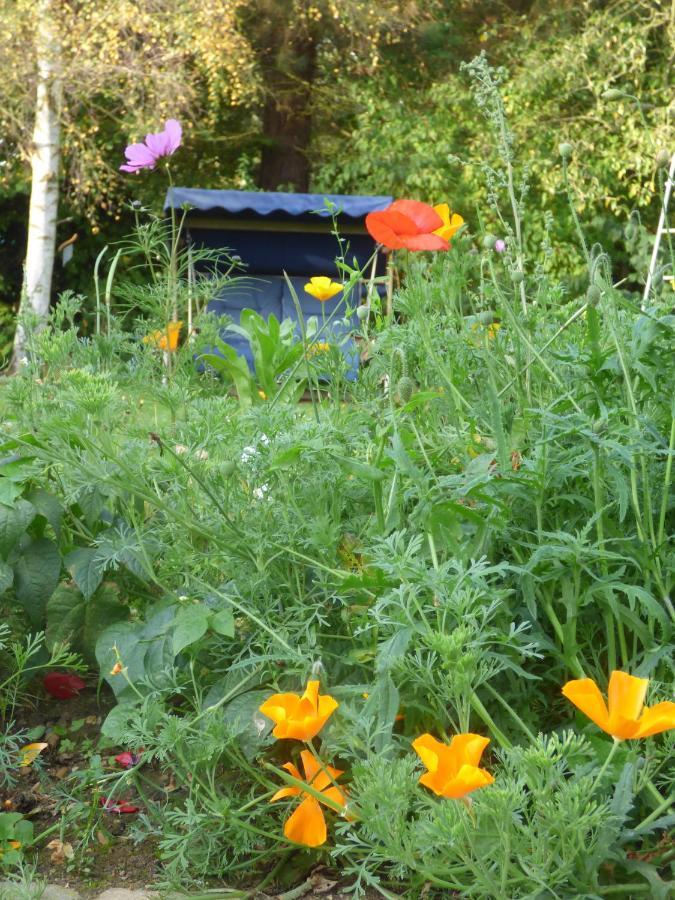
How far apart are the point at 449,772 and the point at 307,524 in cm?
48

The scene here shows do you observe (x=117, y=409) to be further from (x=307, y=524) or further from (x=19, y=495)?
(x=307, y=524)

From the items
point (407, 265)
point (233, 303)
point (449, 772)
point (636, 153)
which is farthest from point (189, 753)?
point (636, 153)

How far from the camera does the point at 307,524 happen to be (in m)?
1.50

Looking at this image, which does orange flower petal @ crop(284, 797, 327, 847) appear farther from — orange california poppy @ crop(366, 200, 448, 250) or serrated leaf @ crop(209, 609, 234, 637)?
orange california poppy @ crop(366, 200, 448, 250)

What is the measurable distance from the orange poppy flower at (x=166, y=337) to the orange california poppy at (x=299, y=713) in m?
1.16

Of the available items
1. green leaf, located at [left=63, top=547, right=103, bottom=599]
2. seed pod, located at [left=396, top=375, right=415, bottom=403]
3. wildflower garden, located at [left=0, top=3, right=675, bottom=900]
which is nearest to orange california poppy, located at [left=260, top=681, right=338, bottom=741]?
wildflower garden, located at [left=0, top=3, right=675, bottom=900]

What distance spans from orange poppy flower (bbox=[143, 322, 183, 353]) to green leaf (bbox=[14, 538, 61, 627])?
1.99 feet

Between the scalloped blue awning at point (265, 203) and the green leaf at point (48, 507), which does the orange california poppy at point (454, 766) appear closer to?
the green leaf at point (48, 507)

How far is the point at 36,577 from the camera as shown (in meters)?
1.81

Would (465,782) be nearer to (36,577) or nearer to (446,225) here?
(36,577)

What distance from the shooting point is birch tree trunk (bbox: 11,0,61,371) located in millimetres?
9680

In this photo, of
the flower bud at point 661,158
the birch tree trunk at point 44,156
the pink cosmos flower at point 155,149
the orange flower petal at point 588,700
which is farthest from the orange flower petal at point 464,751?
the birch tree trunk at point 44,156

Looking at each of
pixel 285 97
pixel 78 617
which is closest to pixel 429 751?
pixel 78 617

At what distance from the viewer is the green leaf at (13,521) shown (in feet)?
5.61
